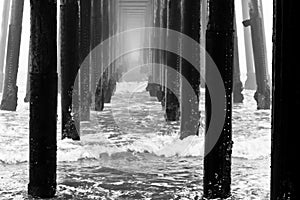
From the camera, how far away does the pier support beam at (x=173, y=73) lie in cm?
830

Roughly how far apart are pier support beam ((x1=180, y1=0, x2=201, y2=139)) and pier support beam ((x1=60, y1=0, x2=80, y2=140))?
1319 millimetres

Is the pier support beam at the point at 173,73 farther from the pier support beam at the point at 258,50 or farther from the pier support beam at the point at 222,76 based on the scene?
the pier support beam at the point at 222,76

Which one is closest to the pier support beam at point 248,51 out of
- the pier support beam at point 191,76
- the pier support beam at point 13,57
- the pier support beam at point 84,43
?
A: the pier support beam at point 13,57

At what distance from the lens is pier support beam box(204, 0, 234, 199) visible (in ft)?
12.7

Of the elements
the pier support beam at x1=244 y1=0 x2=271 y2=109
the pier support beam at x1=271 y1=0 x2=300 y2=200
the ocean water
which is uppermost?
the pier support beam at x1=244 y1=0 x2=271 y2=109

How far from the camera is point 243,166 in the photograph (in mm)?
5617

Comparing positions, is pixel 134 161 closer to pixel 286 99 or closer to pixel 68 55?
pixel 68 55

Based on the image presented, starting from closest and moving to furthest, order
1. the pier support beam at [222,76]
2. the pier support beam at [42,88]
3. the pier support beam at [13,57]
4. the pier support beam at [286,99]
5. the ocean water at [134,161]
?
the pier support beam at [286,99] → the pier support beam at [222,76] → the pier support beam at [42,88] → the ocean water at [134,161] → the pier support beam at [13,57]

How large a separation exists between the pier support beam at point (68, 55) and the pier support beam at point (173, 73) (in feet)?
6.33

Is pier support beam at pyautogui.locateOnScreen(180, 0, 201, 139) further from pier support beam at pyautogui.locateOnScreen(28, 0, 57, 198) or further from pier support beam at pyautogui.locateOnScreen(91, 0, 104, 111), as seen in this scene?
pier support beam at pyautogui.locateOnScreen(91, 0, 104, 111)

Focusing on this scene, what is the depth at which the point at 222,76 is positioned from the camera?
154 inches

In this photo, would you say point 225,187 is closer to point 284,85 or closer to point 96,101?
point 284,85

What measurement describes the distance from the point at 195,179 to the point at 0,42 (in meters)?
12.1

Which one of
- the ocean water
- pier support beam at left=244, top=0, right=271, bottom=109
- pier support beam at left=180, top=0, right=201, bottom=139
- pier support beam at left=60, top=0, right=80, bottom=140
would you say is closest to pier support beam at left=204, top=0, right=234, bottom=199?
the ocean water
